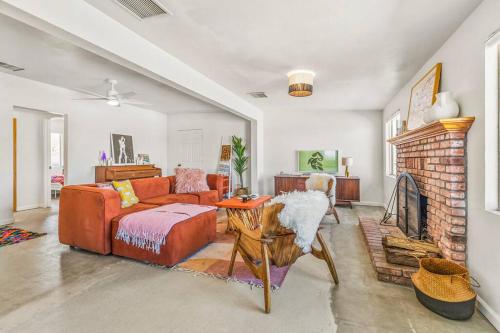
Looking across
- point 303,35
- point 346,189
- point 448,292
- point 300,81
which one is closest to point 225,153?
point 346,189

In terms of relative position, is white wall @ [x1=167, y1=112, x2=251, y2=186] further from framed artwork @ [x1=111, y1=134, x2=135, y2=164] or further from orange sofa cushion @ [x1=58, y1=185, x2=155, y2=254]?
orange sofa cushion @ [x1=58, y1=185, x2=155, y2=254]

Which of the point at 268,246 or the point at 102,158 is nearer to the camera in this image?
the point at 268,246

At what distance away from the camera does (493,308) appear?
188 cm

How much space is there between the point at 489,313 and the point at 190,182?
14.4 feet

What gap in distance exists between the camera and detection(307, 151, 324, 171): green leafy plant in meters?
6.74

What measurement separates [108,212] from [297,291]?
7.47ft

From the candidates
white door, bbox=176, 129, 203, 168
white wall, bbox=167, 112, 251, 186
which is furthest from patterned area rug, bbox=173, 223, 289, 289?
white door, bbox=176, 129, 203, 168

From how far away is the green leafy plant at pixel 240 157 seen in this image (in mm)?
6949

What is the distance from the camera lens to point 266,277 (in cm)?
204

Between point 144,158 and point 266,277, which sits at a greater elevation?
point 144,158

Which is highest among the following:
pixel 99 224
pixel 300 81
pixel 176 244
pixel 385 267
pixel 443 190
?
pixel 300 81

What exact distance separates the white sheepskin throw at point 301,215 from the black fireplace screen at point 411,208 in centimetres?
147

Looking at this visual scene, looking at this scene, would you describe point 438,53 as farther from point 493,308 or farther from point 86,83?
point 86,83

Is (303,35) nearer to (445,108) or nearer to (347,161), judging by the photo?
(445,108)
